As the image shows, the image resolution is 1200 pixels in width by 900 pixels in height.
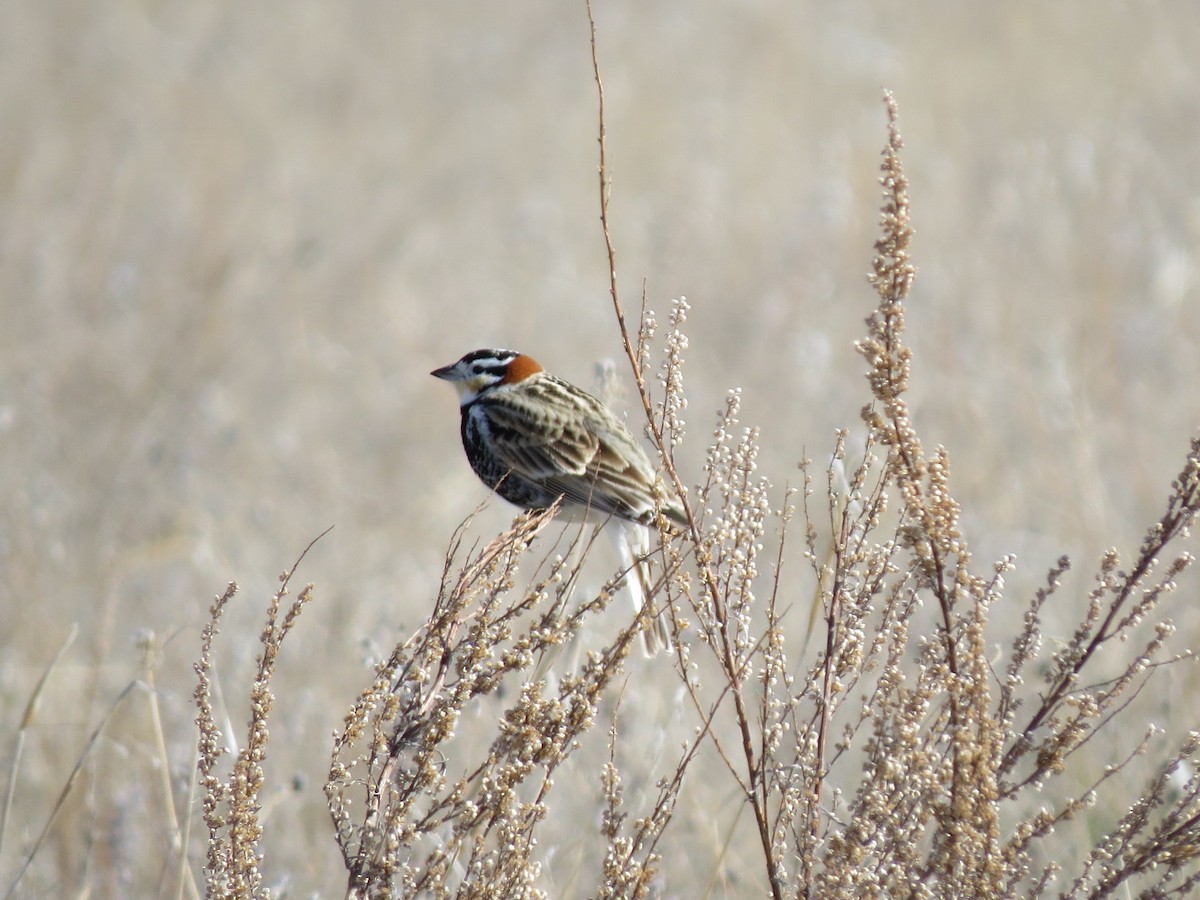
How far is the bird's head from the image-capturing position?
4.97 m

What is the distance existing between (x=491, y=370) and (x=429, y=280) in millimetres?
5000

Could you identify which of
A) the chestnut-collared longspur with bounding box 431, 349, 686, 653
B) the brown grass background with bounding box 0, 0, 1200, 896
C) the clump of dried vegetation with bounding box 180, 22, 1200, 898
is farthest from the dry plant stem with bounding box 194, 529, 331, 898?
the chestnut-collared longspur with bounding box 431, 349, 686, 653

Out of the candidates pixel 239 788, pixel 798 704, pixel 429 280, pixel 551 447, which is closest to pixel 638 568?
pixel 551 447

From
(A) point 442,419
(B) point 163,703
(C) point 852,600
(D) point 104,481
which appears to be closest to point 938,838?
(C) point 852,600

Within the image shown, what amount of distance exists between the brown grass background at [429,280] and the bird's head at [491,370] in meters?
0.43

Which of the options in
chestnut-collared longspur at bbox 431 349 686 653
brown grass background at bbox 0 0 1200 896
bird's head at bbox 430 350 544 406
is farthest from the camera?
brown grass background at bbox 0 0 1200 896

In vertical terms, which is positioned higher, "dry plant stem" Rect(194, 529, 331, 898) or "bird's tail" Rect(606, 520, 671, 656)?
"bird's tail" Rect(606, 520, 671, 656)

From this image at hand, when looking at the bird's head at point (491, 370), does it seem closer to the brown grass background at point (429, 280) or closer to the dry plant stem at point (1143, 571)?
the brown grass background at point (429, 280)

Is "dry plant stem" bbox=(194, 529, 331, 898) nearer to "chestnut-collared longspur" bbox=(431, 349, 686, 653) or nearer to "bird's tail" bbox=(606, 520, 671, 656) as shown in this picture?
"bird's tail" bbox=(606, 520, 671, 656)

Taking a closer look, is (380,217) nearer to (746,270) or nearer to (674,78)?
(746,270)

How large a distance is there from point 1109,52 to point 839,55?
2.30m

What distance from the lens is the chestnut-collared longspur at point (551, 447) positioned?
4367 millimetres

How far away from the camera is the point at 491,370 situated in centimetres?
500

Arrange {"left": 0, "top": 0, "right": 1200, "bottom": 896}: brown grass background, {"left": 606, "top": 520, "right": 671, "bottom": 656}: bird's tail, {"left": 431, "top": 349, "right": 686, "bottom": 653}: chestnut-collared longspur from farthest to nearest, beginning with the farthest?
{"left": 0, "top": 0, "right": 1200, "bottom": 896}: brown grass background
{"left": 431, "top": 349, "right": 686, "bottom": 653}: chestnut-collared longspur
{"left": 606, "top": 520, "right": 671, "bottom": 656}: bird's tail
